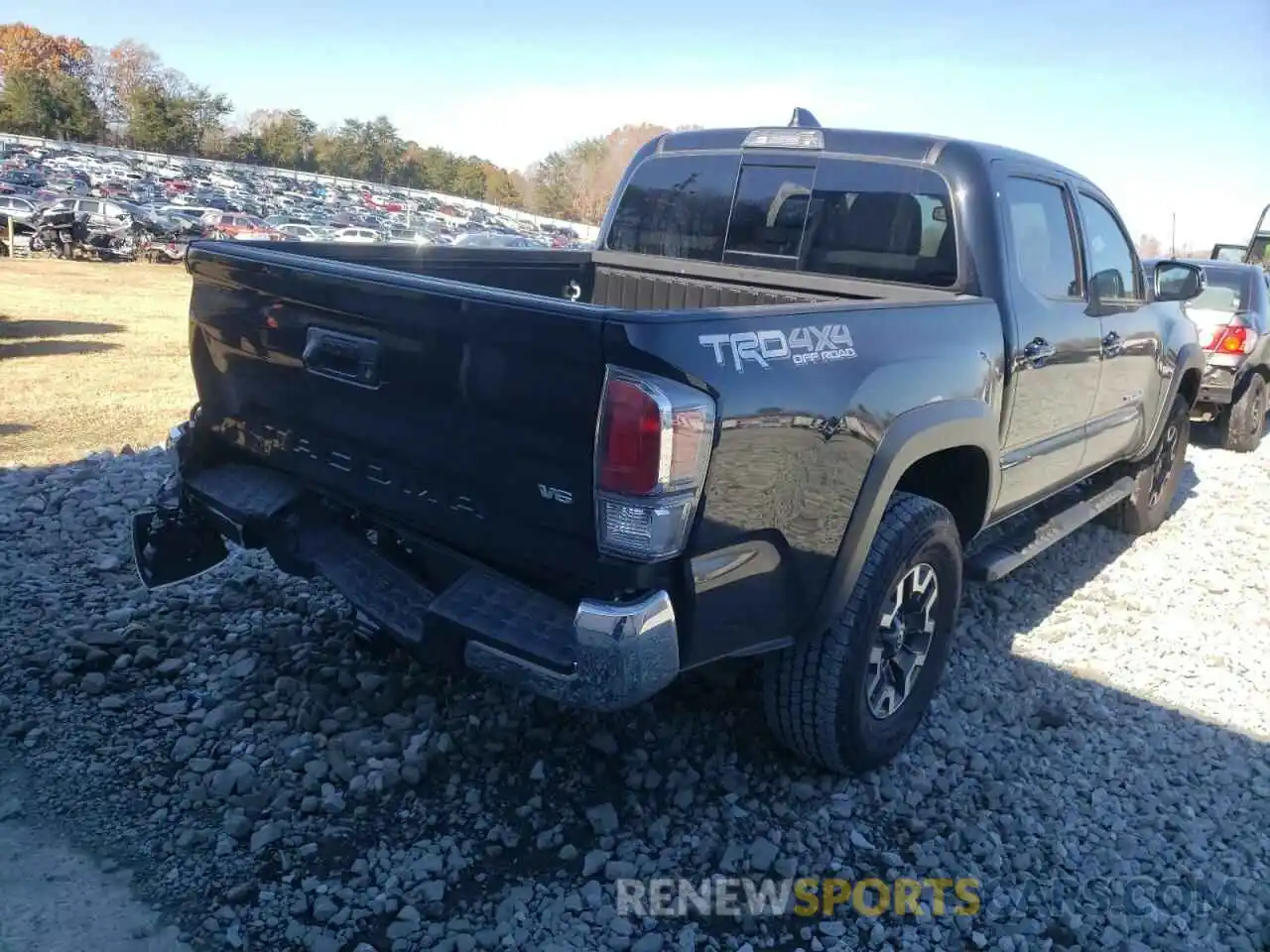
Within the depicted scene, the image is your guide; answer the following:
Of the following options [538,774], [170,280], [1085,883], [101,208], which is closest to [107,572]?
[538,774]

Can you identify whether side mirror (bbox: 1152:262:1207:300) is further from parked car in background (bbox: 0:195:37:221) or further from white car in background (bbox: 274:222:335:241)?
white car in background (bbox: 274:222:335:241)

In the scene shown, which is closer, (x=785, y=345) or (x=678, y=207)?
(x=785, y=345)

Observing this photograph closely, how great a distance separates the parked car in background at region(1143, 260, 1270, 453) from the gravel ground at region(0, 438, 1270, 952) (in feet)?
17.4

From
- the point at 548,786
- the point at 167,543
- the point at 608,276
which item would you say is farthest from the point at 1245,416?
the point at 167,543

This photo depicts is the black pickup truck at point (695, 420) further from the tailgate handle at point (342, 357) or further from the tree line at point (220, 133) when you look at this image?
the tree line at point (220, 133)

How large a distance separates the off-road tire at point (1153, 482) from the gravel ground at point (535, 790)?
1803 millimetres

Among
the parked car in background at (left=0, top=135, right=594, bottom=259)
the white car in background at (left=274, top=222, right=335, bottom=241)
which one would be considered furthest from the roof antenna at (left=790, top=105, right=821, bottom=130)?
the white car in background at (left=274, top=222, right=335, bottom=241)

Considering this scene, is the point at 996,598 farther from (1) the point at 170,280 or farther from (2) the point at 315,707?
(1) the point at 170,280

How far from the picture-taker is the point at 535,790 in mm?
3129

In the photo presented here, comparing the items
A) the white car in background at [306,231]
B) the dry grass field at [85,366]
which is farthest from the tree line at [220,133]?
the dry grass field at [85,366]

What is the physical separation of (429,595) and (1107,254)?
12.6 ft

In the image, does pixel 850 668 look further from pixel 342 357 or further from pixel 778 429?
pixel 342 357

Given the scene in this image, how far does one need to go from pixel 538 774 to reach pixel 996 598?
2.94 meters

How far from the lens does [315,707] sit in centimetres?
345
